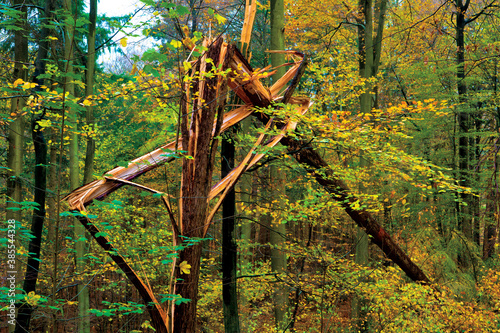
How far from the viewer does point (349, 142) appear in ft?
13.8

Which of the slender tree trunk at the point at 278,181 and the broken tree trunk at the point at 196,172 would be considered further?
the slender tree trunk at the point at 278,181

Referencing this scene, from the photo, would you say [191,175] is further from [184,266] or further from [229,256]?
[229,256]

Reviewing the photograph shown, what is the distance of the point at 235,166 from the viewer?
28.4 ft

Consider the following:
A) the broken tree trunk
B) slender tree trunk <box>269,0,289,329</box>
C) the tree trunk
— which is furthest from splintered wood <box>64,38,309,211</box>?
slender tree trunk <box>269,0,289,329</box>

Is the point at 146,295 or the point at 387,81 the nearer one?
the point at 146,295

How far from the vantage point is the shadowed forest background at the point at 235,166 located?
3307mm

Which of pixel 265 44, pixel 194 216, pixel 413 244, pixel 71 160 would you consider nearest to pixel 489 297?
pixel 413 244

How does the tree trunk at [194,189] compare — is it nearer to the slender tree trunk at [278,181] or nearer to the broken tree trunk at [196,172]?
the broken tree trunk at [196,172]

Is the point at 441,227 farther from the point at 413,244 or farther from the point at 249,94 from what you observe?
the point at 249,94

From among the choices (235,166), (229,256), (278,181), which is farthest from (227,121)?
(235,166)

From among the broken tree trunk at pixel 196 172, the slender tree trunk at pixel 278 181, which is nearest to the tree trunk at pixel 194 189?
the broken tree trunk at pixel 196 172

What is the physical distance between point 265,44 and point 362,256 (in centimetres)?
793

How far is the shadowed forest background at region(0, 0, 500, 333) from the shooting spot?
331 cm

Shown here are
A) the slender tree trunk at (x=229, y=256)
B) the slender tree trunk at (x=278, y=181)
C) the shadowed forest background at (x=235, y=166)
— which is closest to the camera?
the shadowed forest background at (x=235, y=166)
